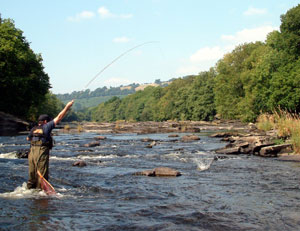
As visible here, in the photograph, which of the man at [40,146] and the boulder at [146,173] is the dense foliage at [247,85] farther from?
the man at [40,146]

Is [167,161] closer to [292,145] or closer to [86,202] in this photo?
[292,145]

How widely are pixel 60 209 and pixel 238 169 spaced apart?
8.70m

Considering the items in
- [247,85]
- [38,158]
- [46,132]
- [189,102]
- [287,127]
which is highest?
[247,85]

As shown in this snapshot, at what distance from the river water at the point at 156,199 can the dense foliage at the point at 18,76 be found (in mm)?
36578

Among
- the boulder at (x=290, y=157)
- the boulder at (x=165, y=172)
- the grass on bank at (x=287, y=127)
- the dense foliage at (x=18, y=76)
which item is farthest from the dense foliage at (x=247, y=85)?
the dense foliage at (x=18, y=76)

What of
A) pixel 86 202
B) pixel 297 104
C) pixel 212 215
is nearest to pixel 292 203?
pixel 212 215

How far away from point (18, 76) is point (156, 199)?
46535 mm

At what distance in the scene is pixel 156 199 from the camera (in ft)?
31.5

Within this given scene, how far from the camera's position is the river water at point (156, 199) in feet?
24.1

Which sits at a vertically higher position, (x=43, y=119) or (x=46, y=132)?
(x=43, y=119)

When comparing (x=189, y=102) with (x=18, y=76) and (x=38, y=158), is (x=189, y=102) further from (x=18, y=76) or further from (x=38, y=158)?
(x=38, y=158)

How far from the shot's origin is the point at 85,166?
16.3 meters

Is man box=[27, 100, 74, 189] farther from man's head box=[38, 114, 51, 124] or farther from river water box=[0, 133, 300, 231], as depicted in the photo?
river water box=[0, 133, 300, 231]

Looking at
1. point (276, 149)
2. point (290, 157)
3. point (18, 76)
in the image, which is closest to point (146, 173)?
point (290, 157)
